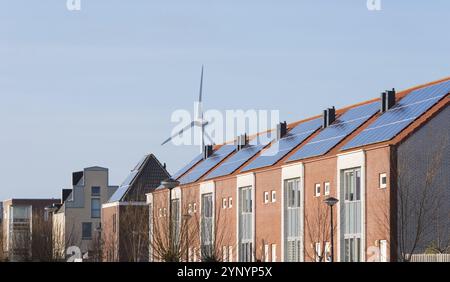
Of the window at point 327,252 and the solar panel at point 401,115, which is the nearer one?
the solar panel at point 401,115

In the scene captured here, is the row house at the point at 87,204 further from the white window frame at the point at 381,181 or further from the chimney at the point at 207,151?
the white window frame at the point at 381,181

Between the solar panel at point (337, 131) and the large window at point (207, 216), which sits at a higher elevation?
the solar panel at point (337, 131)

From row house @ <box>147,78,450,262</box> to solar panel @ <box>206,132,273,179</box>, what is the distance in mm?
207

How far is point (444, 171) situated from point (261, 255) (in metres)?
16.4

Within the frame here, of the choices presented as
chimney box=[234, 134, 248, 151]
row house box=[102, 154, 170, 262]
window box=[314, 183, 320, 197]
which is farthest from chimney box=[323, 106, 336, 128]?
row house box=[102, 154, 170, 262]

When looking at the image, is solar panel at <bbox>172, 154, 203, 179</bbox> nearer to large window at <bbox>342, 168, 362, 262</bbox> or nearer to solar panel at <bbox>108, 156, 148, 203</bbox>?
solar panel at <bbox>108, 156, 148, 203</bbox>

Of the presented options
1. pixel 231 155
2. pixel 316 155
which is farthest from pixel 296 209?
pixel 231 155

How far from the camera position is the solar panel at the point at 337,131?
55.8m

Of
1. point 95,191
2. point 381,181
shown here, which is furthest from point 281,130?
point 95,191

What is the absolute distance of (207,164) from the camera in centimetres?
8044

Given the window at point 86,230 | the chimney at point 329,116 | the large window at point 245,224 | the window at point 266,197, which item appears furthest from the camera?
the window at point 86,230

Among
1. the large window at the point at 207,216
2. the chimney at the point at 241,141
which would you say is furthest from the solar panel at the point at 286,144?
the chimney at the point at 241,141

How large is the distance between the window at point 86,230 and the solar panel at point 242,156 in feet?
159
